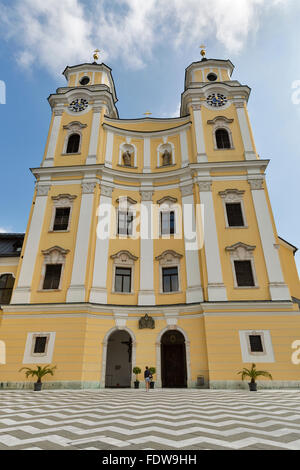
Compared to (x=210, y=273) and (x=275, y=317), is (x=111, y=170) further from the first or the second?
(x=275, y=317)

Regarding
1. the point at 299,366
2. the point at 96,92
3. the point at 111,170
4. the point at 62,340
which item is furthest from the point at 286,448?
the point at 96,92

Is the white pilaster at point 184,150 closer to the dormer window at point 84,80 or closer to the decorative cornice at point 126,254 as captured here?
the decorative cornice at point 126,254

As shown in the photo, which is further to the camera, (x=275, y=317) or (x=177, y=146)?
(x=177, y=146)

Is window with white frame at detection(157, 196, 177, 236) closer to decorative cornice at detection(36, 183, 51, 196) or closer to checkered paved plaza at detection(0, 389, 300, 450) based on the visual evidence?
decorative cornice at detection(36, 183, 51, 196)

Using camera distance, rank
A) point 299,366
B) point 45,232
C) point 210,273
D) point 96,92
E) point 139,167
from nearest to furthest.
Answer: point 299,366 → point 210,273 → point 45,232 → point 139,167 → point 96,92

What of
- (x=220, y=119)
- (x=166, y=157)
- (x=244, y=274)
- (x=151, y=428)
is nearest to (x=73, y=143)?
(x=166, y=157)

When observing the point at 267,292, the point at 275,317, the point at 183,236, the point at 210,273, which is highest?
the point at 183,236

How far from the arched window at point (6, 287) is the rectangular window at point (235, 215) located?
55.3ft

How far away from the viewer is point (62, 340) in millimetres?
16828

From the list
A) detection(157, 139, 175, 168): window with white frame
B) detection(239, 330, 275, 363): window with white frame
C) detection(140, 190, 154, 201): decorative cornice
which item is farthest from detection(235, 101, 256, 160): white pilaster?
detection(239, 330, 275, 363): window with white frame

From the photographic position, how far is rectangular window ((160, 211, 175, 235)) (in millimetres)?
21328

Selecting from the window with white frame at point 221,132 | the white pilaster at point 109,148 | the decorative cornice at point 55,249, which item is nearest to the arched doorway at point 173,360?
the decorative cornice at point 55,249

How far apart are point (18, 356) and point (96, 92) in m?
23.3

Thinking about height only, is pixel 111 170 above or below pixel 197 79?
below
